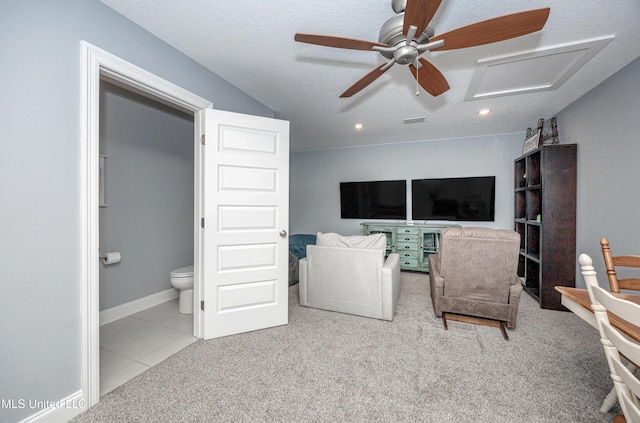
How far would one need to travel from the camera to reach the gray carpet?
57.0 inches

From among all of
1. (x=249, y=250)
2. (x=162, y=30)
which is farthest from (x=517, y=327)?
(x=162, y=30)

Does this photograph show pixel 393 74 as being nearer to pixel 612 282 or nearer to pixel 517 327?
pixel 612 282

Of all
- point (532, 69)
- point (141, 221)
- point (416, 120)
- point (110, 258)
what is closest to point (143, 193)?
point (141, 221)

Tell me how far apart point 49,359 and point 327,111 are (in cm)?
337

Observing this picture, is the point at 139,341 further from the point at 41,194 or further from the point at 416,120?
the point at 416,120

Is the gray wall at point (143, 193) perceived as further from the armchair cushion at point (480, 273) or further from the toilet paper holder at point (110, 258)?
the armchair cushion at point (480, 273)

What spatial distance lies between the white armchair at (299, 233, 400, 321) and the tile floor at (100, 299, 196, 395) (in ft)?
4.25

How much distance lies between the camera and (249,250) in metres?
2.37

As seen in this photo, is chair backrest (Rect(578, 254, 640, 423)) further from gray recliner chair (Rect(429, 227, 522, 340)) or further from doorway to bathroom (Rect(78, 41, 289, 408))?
doorway to bathroom (Rect(78, 41, 289, 408))

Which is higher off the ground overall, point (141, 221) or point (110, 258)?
point (141, 221)

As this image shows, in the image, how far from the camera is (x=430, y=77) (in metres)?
1.82

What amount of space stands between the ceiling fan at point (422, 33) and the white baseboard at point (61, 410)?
2.42 m

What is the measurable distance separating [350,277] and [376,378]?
3.38 ft

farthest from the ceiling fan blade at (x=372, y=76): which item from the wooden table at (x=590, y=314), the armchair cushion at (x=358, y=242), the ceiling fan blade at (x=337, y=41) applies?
the wooden table at (x=590, y=314)
